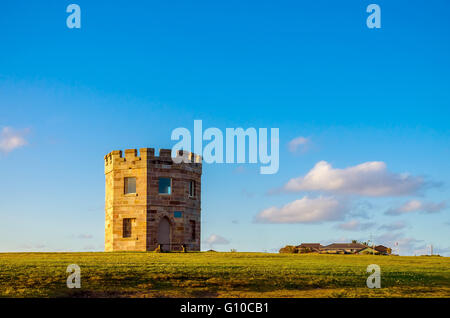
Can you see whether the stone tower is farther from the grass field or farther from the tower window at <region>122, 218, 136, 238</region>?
the grass field

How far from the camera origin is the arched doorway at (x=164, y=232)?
51.0 m

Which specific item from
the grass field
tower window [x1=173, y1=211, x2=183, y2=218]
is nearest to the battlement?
tower window [x1=173, y1=211, x2=183, y2=218]

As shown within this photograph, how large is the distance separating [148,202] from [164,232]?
3166 mm

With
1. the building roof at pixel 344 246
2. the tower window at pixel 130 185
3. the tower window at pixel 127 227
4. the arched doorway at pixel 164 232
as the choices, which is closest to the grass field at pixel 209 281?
the arched doorway at pixel 164 232

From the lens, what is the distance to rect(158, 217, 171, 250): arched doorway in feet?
167

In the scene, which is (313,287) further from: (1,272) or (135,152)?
(135,152)

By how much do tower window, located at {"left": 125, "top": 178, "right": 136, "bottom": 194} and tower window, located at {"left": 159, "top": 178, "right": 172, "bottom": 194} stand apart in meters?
2.34

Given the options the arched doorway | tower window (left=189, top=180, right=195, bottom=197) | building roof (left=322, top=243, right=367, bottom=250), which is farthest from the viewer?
building roof (left=322, top=243, right=367, bottom=250)

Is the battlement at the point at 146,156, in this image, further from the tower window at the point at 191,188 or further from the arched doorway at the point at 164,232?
the arched doorway at the point at 164,232

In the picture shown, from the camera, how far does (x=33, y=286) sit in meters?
23.7

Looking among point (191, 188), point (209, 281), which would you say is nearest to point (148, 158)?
point (191, 188)

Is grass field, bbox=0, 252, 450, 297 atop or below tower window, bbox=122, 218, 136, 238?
below

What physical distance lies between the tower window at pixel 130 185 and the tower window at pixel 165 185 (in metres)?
2.34
